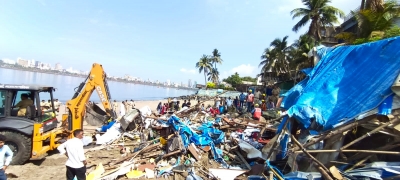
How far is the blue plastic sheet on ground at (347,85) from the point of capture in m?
4.95

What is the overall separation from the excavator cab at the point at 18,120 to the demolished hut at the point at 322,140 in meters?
1.93

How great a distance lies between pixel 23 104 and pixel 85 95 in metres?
2.29

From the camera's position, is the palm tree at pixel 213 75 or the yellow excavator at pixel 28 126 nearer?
the yellow excavator at pixel 28 126

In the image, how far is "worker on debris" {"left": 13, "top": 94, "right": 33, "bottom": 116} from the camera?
22.3 feet

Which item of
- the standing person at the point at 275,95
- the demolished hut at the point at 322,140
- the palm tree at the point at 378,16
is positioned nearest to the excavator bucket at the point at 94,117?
the demolished hut at the point at 322,140

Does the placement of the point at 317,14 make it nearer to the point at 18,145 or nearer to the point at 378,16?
the point at 378,16

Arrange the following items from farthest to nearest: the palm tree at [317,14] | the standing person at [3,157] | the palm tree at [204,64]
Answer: the palm tree at [204,64], the palm tree at [317,14], the standing person at [3,157]

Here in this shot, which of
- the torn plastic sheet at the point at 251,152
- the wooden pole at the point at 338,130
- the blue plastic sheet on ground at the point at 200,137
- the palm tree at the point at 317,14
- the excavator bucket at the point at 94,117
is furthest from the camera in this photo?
the palm tree at the point at 317,14

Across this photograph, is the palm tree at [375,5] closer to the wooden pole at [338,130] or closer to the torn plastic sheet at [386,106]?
the torn plastic sheet at [386,106]

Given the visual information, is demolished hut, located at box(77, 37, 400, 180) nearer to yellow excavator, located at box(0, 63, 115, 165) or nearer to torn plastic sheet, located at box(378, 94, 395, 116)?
torn plastic sheet, located at box(378, 94, 395, 116)

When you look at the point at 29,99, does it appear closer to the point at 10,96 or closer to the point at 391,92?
the point at 10,96

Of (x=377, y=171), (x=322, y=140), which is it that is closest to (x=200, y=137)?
(x=322, y=140)

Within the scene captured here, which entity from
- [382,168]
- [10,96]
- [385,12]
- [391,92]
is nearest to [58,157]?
[10,96]

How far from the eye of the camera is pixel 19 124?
6.44m
